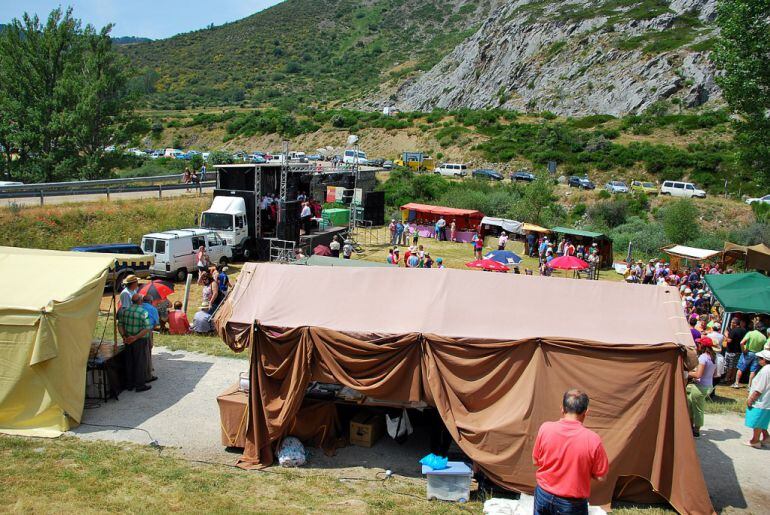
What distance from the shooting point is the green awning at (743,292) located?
Result: 13672 millimetres

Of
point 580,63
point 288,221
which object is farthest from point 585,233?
point 580,63

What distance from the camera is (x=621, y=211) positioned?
39.4 m

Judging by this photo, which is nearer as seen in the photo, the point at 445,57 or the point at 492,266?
the point at 492,266

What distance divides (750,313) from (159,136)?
7158 cm

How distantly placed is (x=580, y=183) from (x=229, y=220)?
31568 millimetres

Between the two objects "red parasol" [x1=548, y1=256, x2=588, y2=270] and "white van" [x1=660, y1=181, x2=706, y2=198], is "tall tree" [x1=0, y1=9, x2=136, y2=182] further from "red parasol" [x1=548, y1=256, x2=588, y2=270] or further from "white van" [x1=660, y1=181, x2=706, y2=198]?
Answer: "white van" [x1=660, y1=181, x2=706, y2=198]

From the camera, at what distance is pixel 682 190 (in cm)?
4303

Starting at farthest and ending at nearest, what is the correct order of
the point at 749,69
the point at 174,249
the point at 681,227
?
the point at 681,227 → the point at 174,249 → the point at 749,69

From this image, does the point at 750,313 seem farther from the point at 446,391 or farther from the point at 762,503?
the point at 446,391

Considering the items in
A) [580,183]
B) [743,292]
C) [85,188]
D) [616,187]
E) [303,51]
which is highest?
[303,51]

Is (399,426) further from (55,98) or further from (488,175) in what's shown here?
(488,175)

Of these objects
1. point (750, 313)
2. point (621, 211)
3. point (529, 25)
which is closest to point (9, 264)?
point (750, 313)

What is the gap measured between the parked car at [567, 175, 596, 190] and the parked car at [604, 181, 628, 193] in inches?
44.4

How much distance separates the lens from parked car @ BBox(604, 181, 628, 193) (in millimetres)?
44625
